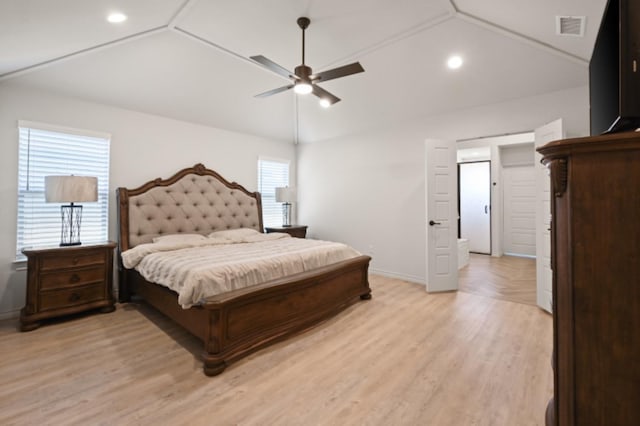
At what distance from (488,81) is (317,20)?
7.07 feet

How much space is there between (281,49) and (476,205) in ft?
18.8

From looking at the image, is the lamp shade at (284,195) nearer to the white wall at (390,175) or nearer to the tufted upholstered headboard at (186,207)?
the tufted upholstered headboard at (186,207)

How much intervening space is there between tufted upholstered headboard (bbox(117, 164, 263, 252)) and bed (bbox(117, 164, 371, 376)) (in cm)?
1

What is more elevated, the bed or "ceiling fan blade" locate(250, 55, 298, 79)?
"ceiling fan blade" locate(250, 55, 298, 79)

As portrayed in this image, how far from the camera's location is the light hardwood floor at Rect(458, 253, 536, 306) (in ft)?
12.3

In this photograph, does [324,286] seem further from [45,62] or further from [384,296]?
[45,62]

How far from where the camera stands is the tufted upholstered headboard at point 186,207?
3.59 meters

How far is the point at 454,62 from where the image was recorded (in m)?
3.27

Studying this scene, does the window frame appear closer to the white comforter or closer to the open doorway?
the white comforter

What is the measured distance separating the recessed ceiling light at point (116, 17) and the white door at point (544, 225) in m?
4.15

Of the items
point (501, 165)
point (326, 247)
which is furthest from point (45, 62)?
point (501, 165)

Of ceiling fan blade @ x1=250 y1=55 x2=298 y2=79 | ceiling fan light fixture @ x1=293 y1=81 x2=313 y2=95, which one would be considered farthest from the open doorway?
ceiling fan blade @ x1=250 y1=55 x2=298 y2=79

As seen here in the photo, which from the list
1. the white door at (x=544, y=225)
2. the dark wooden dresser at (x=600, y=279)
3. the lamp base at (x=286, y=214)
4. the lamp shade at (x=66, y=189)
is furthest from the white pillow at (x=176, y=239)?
the white door at (x=544, y=225)

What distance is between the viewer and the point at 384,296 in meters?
3.68
